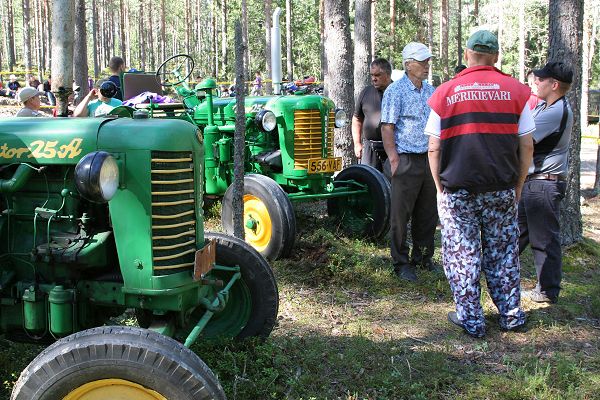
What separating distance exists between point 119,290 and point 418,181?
3.26 m

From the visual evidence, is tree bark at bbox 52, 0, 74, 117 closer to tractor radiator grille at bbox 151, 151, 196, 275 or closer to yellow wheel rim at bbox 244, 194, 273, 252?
yellow wheel rim at bbox 244, 194, 273, 252

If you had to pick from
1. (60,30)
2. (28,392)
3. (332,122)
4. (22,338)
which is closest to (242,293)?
(22,338)

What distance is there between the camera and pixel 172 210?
10.4ft

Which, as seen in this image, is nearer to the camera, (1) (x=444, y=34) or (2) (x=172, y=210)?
(2) (x=172, y=210)

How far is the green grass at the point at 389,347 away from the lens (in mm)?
3736

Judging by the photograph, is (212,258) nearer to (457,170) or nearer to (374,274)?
(457,170)

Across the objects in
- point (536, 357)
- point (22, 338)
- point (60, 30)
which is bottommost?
point (536, 357)

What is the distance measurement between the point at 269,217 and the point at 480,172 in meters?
2.55

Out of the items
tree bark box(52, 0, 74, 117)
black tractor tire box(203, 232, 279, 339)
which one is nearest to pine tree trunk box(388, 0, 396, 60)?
tree bark box(52, 0, 74, 117)

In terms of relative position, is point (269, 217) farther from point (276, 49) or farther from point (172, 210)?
point (172, 210)

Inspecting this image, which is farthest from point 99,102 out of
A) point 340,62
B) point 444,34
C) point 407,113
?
point 444,34

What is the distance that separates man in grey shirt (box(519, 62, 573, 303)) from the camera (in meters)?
5.16

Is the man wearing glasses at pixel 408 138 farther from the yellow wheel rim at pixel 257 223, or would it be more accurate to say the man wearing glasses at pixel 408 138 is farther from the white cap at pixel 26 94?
the white cap at pixel 26 94

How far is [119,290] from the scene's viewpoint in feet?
10.7
